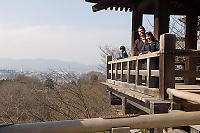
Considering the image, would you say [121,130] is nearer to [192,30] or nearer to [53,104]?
[192,30]

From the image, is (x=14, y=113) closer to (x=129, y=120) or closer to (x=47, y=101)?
(x=47, y=101)

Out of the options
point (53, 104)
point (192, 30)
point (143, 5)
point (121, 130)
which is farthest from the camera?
point (53, 104)

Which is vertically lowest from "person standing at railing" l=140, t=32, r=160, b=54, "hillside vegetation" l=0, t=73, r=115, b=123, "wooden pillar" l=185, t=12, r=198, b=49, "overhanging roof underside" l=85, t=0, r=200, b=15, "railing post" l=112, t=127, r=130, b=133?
"hillside vegetation" l=0, t=73, r=115, b=123

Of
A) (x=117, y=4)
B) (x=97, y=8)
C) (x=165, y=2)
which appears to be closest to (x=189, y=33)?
(x=165, y=2)

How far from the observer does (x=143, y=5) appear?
18.2ft

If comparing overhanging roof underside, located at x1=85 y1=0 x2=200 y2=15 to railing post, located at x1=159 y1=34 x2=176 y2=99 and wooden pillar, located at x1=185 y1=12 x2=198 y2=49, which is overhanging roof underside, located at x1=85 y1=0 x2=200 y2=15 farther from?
railing post, located at x1=159 y1=34 x2=176 y2=99

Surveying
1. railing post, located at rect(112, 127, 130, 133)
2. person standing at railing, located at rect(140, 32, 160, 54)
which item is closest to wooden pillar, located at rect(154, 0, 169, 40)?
person standing at railing, located at rect(140, 32, 160, 54)

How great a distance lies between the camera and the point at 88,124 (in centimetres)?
175

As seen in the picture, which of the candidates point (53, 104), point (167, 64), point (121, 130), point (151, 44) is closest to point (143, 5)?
point (151, 44)

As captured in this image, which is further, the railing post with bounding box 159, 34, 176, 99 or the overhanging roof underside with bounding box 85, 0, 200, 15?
the overhanging roof underside with bounding box 85, 0, 200, 15

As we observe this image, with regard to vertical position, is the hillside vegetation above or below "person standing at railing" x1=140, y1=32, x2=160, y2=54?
below

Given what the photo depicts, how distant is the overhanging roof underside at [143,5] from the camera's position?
5.78 metres

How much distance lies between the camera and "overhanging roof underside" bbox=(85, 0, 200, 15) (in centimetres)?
578

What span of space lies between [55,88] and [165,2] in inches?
406
